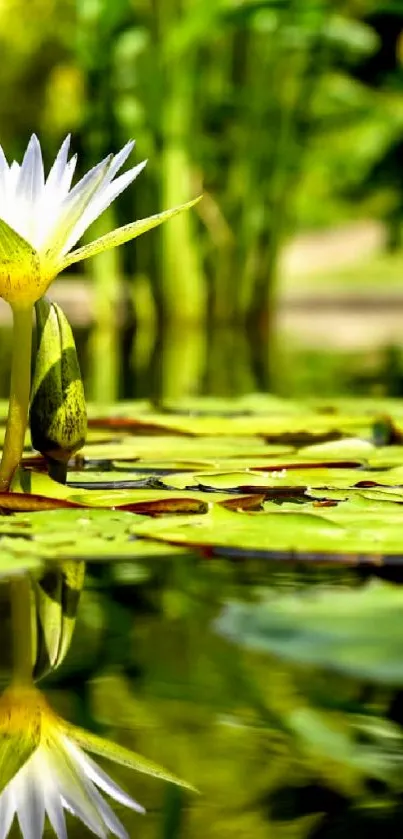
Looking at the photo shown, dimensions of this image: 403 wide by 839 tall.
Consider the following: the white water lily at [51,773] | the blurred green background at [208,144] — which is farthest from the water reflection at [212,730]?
the blurred green background at [208,144]

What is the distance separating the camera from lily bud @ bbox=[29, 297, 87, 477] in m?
1.07

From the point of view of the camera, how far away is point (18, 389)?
1.02m

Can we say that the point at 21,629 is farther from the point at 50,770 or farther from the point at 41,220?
the point at 41,220

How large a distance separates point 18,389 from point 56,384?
2.1 inches

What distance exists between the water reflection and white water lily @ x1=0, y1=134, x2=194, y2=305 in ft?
1.06

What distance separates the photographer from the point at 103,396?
2410 millimetres

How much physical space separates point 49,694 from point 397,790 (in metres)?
0.17

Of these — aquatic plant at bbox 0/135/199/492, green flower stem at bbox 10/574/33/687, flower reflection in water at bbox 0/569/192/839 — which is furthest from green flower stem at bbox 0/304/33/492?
flower reflection in water at bbox 0/569/192/839

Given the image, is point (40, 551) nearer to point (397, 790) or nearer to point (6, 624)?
Result: point (6, 624)

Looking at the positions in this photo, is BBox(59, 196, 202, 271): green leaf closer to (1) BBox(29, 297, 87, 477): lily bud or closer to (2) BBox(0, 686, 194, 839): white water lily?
(1) BBox(29, 297, 87, 477): lily bud

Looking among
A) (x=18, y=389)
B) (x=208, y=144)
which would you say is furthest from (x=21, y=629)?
(x=208, y=144)

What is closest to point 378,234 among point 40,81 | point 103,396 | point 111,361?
point 40,81

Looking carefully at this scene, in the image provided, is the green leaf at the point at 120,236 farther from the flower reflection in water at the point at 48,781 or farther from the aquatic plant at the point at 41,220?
the flower reflection in water at the point at 48,781

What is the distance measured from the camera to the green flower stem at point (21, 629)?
0.61 m
